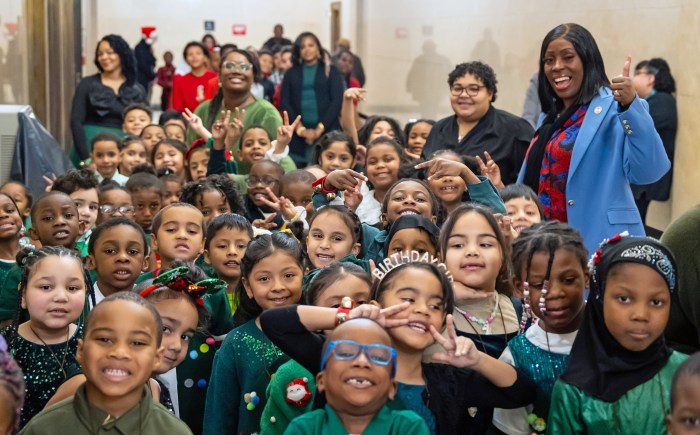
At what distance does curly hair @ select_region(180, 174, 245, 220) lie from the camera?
6.92m

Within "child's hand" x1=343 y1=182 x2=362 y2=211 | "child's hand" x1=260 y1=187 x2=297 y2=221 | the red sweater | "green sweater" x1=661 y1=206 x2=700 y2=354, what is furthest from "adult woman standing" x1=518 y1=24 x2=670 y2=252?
the red sweater

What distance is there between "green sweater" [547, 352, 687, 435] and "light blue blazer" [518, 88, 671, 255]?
1.97m

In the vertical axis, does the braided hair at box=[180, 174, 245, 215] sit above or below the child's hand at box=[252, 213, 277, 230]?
above

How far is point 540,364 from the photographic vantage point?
3.97 m

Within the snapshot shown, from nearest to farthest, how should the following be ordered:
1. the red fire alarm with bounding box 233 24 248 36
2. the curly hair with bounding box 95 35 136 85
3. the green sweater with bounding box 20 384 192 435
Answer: the green sweater with bounding box 20 384 192 435 → the curly hair with bounding box 95 35 136 85 → the red fire alarm with bounding box 233 24 248 36

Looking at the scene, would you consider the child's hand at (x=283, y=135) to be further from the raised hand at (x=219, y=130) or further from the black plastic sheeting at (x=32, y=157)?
the black plastic sheeting at (x=32, y=157)

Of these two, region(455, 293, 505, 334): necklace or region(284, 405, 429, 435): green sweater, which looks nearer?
region(284, 405, 429, 435): green sweater

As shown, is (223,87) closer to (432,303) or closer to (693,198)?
(693,198)

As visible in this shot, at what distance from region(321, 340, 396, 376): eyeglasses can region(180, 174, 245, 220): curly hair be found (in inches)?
141

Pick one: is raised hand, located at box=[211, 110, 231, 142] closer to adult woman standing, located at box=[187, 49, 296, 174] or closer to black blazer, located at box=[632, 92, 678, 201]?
adult woman standing, located at box=[187, 49, 296, 174]

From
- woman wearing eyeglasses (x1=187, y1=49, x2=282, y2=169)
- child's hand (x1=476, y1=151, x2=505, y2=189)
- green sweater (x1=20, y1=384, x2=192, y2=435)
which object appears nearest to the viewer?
green sweater (x1=20, y1=384, x2=192, y2=435)

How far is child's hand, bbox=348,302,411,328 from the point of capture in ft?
11.8

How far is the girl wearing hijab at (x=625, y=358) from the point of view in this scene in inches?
142

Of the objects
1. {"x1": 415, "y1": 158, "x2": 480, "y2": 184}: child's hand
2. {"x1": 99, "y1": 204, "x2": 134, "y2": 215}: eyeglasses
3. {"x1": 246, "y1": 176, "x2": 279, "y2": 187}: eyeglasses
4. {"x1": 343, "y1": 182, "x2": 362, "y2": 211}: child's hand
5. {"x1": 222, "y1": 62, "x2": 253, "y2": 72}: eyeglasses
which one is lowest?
{"x1": 99, "y1": 204, "x2": 134, "y2": 215}: eyeglasses
